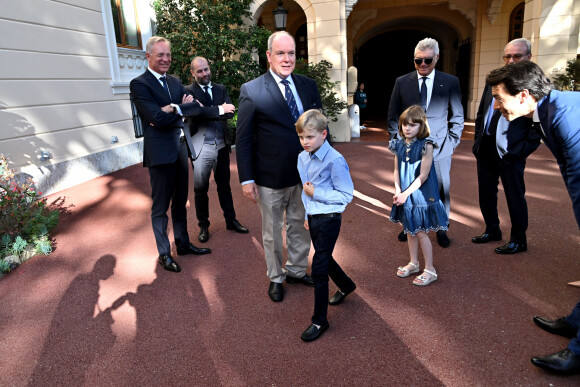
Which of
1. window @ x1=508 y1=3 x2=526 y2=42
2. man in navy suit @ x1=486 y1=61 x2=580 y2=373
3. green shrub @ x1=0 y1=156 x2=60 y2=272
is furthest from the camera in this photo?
window @ x1=508 y1=3 x2=526 y2=42

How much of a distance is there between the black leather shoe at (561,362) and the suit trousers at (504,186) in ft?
5.81

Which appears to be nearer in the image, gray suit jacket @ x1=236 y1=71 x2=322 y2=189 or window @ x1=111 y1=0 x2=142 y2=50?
gray suit jacket @ x1=236 y1=71 x2=322 y2=189

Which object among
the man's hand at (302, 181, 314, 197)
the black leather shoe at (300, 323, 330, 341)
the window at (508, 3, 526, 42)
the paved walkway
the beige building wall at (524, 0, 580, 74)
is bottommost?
the paved walkway

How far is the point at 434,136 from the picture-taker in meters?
4.03

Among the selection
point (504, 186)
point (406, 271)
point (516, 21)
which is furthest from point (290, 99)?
point (516, 21)

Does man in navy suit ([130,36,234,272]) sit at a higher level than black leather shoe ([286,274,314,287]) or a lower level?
A: higher

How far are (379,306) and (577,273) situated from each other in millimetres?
1780

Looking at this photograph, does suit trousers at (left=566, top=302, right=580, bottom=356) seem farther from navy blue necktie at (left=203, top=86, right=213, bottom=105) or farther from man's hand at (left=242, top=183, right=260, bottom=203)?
navy blue necktie at (left=203, top=86, right=213, bottom=105)

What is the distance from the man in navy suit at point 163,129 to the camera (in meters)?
3.65

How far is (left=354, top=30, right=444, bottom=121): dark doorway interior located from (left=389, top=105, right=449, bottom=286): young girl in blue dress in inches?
898

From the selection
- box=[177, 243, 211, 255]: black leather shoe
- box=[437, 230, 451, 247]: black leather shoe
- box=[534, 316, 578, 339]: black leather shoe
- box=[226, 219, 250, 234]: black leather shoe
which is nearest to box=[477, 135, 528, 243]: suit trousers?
box=[437, 230, 451, 247]: black leather shoe

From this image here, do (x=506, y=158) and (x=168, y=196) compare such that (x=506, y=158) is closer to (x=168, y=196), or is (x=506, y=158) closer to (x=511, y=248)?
(x=511, y=248)

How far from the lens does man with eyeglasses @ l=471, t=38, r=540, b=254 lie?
11.8ft

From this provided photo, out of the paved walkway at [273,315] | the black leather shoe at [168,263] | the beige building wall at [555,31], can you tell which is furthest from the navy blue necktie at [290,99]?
the beige building wall at [555,31]
